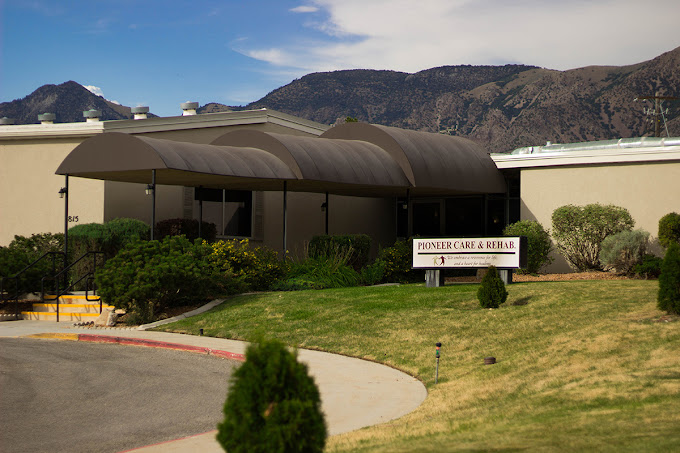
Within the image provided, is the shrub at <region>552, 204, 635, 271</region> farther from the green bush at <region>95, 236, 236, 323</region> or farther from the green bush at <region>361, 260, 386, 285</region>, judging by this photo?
the green bush at <region>95, 236, 236, 323</region>

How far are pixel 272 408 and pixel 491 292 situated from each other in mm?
11227

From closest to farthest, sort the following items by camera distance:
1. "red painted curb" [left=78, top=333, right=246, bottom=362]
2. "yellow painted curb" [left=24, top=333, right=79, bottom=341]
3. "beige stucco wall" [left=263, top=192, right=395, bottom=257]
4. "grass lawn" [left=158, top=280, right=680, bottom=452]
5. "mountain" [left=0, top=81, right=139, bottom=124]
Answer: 1. "grass lawn" [left=158, top=280, right=680, bottom=452]
2. "red painted curb" [left=78, top=333, right=246, bottom=362]
3. "yellow painted curb" [left=24, top=333, right=79, bottom=341]
4. "beige stucco wall" [left=263, top=192, right=395, bottom=257]
5. "mountain" [left=0, top=81, right=139, bottom=124]

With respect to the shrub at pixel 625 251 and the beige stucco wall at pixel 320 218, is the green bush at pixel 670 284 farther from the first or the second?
the beige stucco wall at pixel 320 218

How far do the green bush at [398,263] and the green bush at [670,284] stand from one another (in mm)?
10657

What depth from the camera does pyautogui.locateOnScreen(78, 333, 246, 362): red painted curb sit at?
1462 cm

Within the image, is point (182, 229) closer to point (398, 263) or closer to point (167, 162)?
point (167, 162)

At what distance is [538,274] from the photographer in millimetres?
25562

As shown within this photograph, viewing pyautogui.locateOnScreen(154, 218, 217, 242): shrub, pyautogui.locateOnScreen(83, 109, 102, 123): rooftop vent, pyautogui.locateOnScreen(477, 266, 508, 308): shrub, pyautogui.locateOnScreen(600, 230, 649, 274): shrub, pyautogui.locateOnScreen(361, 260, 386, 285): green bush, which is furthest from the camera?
pyautogui.locateOnScreen(83, 109, 102, 123): rooftop vent

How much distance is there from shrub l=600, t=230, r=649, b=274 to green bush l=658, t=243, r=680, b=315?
8782 mm

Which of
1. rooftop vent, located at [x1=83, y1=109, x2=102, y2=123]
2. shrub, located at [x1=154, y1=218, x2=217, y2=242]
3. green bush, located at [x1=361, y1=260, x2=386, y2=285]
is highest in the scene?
rooftop vent, located at [x1=83, y1=109, x2=102, y2=123]

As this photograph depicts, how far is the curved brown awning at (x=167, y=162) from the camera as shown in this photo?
20.0 m

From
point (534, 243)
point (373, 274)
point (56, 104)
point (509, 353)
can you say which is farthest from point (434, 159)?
point (56, 104)

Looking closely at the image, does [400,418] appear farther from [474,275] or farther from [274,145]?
[474,275]

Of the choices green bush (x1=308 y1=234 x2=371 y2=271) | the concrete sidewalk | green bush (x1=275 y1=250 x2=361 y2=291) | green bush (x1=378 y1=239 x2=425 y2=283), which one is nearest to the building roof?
green bush (x1=308 y1=234 x2=371 y2=271)
